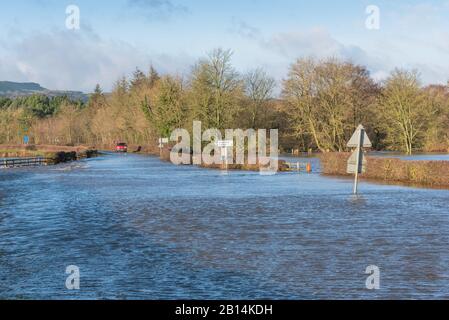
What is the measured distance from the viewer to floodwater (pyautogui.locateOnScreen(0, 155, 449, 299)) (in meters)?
10.2

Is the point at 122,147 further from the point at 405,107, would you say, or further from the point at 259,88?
the point at 405,107

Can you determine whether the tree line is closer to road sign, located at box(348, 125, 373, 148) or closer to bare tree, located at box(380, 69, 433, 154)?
bare tree, located at box(380, 69, 433, 154)

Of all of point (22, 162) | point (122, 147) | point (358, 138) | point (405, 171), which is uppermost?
point (358, 138)

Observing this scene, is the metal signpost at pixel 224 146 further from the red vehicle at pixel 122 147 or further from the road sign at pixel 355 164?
the red vehicle at pixel 122 147

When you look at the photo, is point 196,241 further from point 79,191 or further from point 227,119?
point 227,119

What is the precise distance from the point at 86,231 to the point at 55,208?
22.9 ft

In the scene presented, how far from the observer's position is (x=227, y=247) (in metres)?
14.2

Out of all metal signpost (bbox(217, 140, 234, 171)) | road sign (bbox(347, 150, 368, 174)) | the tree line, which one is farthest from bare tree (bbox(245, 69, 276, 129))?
road sign (bbox(347, 150, 368, 174))

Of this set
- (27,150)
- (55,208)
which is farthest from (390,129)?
(55,208)

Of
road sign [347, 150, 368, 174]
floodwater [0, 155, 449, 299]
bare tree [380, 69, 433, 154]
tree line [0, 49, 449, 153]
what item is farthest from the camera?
bare tree [380, 69, 433, 154]

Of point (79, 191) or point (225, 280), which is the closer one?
point (225, 280)

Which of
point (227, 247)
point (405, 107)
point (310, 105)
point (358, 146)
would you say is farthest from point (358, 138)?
point (405, 107)

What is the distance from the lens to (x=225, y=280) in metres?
10.8

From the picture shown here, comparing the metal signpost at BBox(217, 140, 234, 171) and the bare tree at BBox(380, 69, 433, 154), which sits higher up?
the bare tree at BBox(380, 69, 433, 154)
